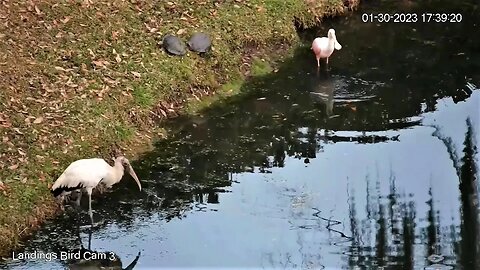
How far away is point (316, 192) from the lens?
8.79 m

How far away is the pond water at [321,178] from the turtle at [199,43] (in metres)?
0.78

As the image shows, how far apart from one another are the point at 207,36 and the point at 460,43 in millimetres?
4138

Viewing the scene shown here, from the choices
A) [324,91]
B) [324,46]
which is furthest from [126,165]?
[324,46]

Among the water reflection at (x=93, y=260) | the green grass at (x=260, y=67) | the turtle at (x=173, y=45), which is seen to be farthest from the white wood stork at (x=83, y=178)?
the green grass at (x=260, y=67)

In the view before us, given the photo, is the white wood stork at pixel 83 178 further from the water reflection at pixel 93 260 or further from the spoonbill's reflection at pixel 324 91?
the spoonbill's reflection at pixel 324 91

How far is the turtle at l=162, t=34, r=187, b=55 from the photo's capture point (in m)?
11.6

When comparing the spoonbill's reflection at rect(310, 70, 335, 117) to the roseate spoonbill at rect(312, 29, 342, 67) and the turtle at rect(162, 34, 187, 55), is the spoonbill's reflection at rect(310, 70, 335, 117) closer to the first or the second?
the roseate spoonbill at rect(312, 29, 342, 67)

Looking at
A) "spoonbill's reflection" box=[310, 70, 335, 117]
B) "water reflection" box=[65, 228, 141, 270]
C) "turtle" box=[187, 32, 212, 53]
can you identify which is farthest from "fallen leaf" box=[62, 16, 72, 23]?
"water reflection" box=[65, 228, 141, 270]

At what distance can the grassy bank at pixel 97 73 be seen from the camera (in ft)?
28.8

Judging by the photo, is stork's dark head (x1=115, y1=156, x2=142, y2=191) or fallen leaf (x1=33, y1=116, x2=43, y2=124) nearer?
stork's dark head (x1=115, y1=156, x2=142, y2=191)

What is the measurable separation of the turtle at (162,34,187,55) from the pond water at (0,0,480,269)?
104 centimetres

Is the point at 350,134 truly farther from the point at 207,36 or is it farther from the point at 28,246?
the point at 28,246

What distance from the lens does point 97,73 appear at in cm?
1068

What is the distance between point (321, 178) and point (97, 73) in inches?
133
